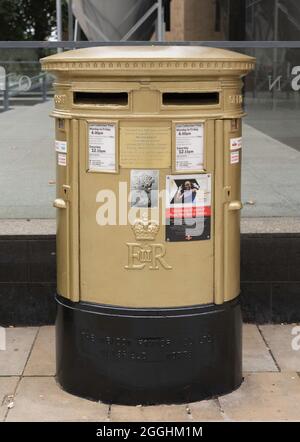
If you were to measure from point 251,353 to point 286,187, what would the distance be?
4.69ft

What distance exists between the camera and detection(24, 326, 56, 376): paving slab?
4309mm

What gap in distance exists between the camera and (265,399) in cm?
393

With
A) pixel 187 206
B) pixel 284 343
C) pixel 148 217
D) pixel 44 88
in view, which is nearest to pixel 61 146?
pixel 148 217

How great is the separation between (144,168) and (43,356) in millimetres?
1673

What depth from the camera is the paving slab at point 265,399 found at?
3.73 m

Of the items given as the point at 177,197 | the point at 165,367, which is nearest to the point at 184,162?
the point at 177,197

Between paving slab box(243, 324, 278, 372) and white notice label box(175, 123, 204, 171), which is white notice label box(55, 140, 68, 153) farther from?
paving slab box(243, 324, 278, 372)

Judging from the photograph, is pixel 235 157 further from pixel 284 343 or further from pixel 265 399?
pixel 284 343

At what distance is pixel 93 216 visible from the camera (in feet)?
12.0

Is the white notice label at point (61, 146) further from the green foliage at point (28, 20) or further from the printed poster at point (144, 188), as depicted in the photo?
the green foliage at point (28, 20)

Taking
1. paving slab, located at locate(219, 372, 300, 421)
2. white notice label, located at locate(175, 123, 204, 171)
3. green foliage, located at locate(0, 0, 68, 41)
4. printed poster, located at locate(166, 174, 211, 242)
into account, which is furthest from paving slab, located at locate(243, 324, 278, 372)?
green foliage, located at locate(0, 0, 68, 41)

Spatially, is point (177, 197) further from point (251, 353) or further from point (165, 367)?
point (251, 353)

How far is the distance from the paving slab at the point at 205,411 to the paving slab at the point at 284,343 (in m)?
0.73

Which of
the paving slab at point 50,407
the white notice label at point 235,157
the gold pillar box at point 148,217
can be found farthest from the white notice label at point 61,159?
the paving slab at point 50,407
